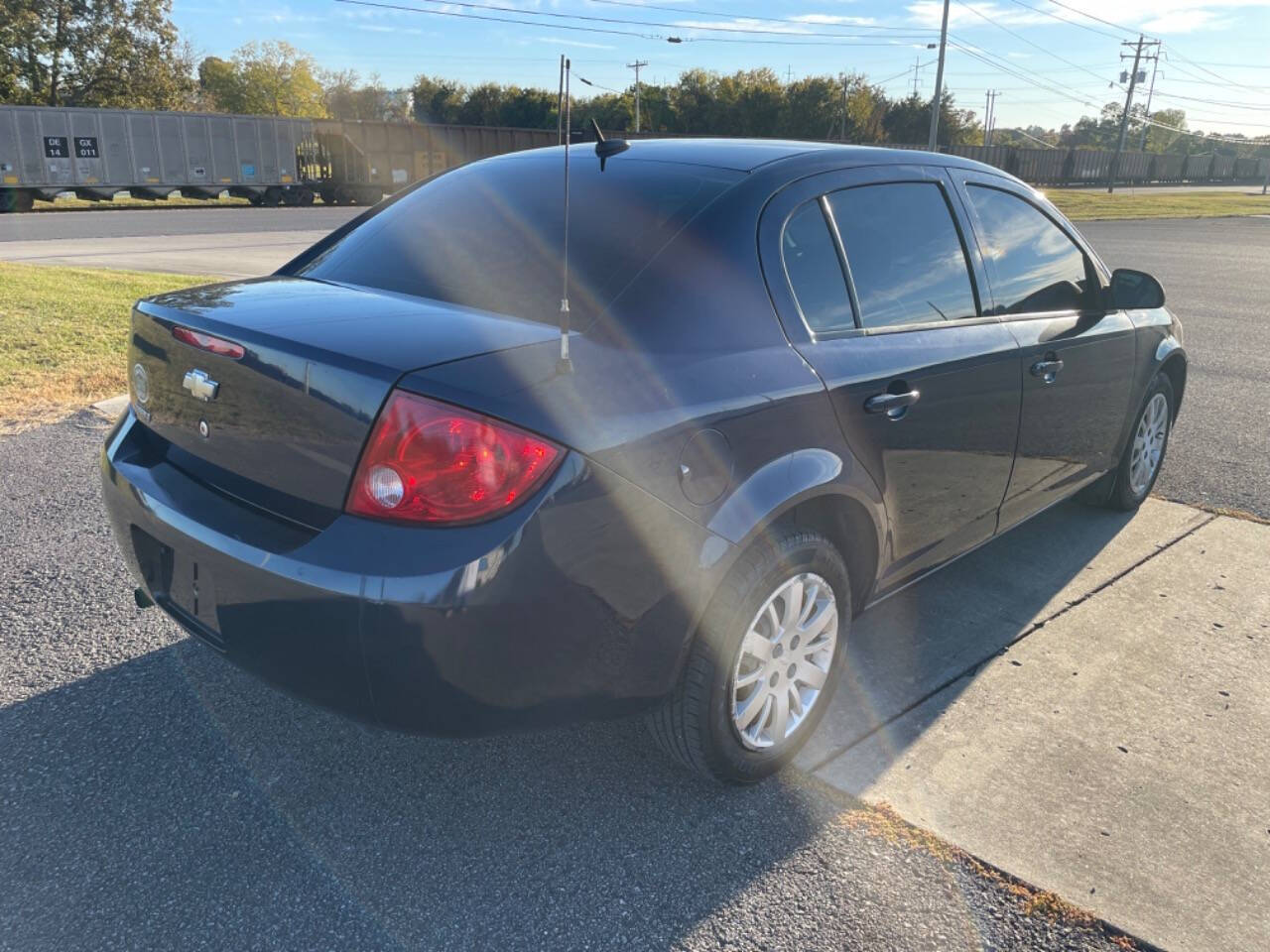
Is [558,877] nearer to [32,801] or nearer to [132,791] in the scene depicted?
→ [132,791]

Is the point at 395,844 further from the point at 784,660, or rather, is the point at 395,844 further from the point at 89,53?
the point at 89,53

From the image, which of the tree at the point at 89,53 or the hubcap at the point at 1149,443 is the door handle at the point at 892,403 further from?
the tree at the point at 89,53

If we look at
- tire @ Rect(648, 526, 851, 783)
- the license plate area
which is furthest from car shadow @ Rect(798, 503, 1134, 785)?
the license plate area

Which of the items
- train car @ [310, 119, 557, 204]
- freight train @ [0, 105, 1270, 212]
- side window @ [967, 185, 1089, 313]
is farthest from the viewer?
train car @ [310, 119, 557, 204]

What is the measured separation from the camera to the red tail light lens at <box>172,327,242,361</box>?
2.25m

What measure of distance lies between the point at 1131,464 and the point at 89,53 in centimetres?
5570

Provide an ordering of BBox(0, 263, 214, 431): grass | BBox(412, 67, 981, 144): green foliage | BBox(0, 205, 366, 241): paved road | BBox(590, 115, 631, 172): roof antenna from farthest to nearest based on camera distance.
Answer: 1. BBox(412, 67, 981, 144): green foliage
2. BBox(0, 205, 366, 241): paved road
3. BBox(0, 263, 214, 431): grass
4. BBox(590, 115, 631, 172): roof antenna

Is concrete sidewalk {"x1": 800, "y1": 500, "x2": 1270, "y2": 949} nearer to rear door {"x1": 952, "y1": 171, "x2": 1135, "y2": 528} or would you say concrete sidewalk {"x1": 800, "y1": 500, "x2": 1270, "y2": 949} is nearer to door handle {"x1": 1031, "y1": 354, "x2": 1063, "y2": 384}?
rear door {"x1": 952, "y1": 171, "x2": 1135, "y2": 528}

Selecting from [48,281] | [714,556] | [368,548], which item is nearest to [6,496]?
[368,548]

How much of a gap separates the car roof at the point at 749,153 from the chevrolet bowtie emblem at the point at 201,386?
1.37 meters

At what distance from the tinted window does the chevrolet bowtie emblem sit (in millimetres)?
1763

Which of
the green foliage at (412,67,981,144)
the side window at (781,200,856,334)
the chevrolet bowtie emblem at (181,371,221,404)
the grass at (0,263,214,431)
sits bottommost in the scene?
the grass at (0,263,214,431)

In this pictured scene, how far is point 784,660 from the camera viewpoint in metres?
2.60

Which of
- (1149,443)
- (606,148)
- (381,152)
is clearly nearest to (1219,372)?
(1149,443)
